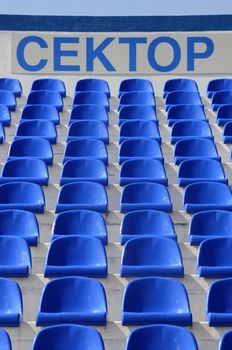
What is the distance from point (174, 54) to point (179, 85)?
2.14ft

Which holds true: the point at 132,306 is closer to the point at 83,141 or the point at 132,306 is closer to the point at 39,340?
the point at 39,340

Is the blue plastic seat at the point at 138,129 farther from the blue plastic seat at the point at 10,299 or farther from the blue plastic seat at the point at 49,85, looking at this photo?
the blue plastic seat at the point at 10,299

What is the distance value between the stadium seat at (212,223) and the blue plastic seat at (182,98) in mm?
3344

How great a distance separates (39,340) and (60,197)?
2.55 metres

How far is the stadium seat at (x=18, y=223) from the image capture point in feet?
27.3

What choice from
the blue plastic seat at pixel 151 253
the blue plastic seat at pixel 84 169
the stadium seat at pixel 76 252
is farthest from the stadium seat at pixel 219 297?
the blue plastic seat at pixel 84 169

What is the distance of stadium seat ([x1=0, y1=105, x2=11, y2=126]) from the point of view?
1102 cm

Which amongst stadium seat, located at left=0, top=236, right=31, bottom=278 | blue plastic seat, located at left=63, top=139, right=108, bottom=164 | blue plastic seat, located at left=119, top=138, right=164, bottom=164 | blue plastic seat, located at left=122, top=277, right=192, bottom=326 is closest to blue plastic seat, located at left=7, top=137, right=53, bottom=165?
blue plastic seat, located at left=63, top=139, right=108, bottom=164

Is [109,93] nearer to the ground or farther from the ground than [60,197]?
farther from the ground

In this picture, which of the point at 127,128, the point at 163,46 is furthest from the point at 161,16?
the point at 127,128

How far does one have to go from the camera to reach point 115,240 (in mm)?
8656

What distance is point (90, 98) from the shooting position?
11.7 m

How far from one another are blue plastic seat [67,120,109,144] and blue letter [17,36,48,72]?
2249 mm

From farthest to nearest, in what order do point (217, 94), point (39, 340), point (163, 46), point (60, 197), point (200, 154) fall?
1. point (163, 46)
2. point (217, 94)
3. point (200, 154)
4. point (60, 197)
5. point (39, 340)
